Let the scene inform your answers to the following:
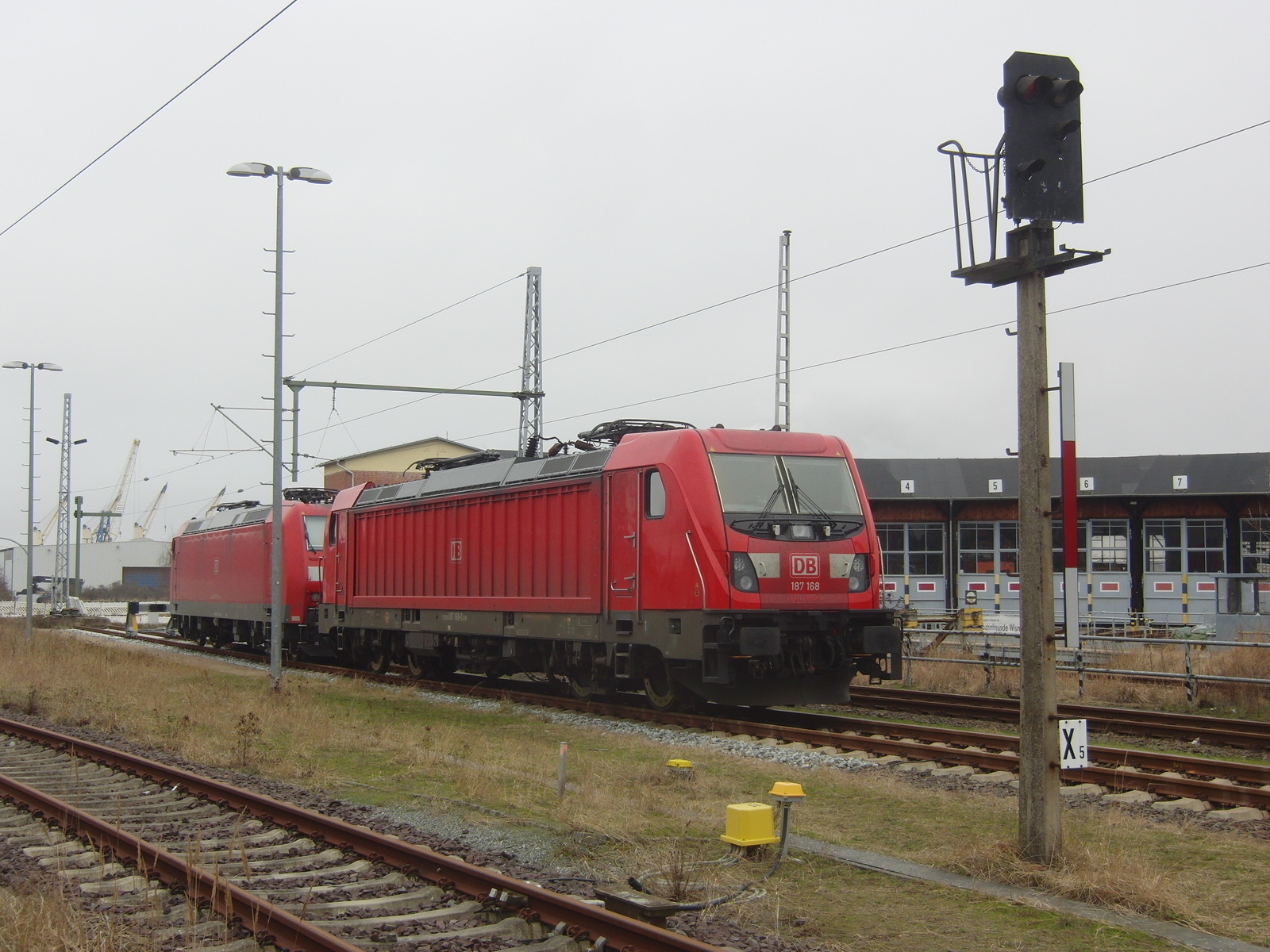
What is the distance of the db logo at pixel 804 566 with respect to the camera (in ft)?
44.6

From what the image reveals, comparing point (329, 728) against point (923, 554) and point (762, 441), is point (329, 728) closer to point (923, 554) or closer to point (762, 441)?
point (762, 441)

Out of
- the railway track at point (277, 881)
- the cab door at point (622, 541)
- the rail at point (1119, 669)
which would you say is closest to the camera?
the railway track at point (277, 881)

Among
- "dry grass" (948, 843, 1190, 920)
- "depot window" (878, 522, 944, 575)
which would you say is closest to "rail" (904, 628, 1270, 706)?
"dry grass" (948, 843, 1190, 920)

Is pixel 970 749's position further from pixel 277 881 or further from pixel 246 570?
pixel 246 570

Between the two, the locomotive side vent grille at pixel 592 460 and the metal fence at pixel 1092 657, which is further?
the locomotive side vent grille at pixel 592 460

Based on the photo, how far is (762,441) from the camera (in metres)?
14.3

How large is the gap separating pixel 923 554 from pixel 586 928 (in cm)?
3420

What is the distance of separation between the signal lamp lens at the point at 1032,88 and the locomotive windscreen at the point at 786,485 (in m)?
6.79

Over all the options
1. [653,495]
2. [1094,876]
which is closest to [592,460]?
[653,495]

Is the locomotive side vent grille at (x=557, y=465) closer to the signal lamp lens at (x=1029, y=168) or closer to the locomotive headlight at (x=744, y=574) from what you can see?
the locomotive headlight at (x=744, y=574)

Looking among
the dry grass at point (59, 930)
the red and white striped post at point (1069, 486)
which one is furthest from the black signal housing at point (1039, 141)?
the dry grass at point (59, 930)

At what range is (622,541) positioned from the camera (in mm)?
14719

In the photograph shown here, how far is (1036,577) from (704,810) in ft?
11.0

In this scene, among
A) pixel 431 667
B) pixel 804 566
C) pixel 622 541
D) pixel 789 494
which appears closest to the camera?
pixel 804 566
